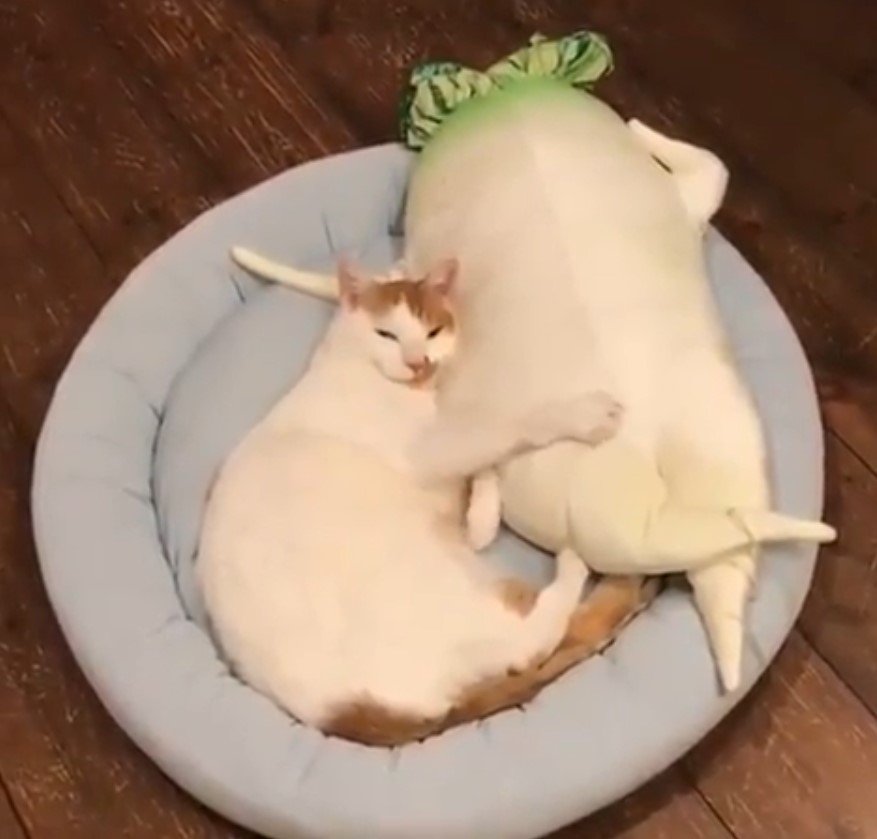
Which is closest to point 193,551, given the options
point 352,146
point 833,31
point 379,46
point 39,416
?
point 39,416

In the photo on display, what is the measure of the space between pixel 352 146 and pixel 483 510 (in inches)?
26.3

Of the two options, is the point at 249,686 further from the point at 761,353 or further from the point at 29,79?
the point at 29,79

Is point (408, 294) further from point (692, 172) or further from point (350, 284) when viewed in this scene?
point (692, 172)

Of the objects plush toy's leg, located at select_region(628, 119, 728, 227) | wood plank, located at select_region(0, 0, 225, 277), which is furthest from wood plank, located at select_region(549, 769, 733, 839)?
wood plank, located at select_region(0, 0, 225, 277)

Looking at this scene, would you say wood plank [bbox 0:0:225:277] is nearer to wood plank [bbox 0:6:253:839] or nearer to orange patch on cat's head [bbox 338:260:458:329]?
wood plank [bbox 0:6:253:839]

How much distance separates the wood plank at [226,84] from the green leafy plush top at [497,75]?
1.11ft

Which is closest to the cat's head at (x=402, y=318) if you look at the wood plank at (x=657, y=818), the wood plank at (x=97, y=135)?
the wood plank at (x=657, y=818)

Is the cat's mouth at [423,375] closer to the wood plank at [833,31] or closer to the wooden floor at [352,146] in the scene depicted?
the wooden floor at [352,146]

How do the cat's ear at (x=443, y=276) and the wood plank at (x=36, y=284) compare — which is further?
the wood plank at (x=36, y=284)

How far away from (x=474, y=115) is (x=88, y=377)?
410mm

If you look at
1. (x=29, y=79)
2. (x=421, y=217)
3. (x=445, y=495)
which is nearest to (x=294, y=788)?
(x=445, y=495)

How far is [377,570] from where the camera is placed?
1.25 metres

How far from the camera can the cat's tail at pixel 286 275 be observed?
1.51 metres

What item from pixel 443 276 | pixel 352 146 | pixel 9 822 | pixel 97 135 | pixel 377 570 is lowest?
pixel 9 822
